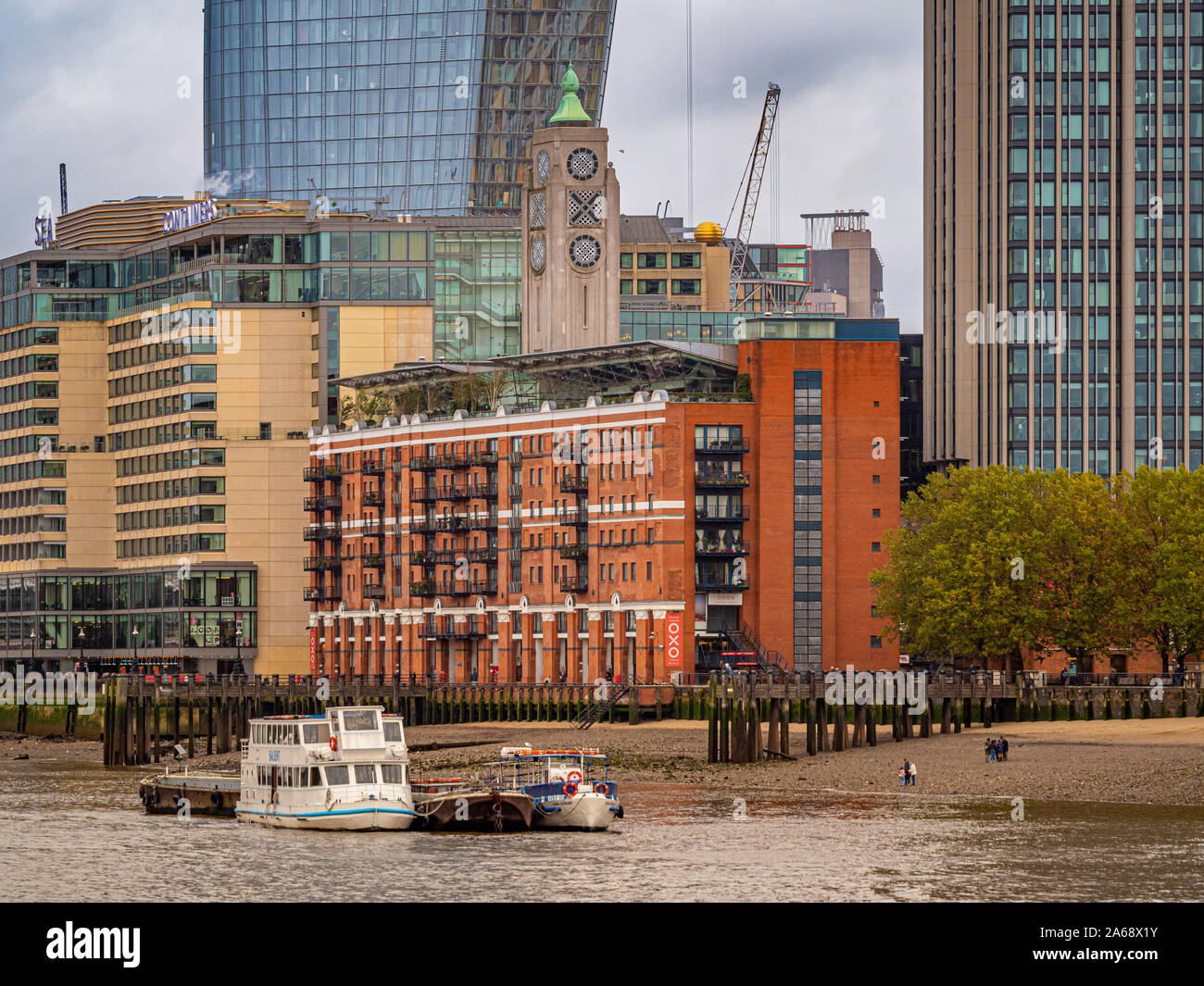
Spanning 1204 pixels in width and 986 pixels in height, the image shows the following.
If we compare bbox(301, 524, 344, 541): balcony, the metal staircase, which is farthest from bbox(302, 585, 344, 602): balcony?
the metal staircase

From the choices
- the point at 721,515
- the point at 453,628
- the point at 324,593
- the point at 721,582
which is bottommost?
the point at 453,628

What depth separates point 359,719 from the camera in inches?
3465

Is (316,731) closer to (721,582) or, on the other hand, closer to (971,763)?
(971,763)

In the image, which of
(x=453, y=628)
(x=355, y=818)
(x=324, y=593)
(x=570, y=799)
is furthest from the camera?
(x=324, y=593)

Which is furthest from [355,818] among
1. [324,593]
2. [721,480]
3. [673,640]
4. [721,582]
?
[324,593]

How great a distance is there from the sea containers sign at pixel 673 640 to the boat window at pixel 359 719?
72315mm

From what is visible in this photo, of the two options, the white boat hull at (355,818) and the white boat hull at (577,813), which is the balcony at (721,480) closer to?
the white boat hull at (577,813)

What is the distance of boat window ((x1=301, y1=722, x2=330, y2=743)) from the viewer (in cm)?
8838

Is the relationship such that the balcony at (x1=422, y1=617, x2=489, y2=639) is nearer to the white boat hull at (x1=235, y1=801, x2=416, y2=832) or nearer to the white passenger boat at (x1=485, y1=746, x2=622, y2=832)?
the white passenger boat at (x1=485, y1=746, x2=622, y2=832)

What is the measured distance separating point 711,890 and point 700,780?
42.1 meters

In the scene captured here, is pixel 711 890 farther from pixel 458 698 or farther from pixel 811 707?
pixel 458 698

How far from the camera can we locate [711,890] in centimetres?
6594

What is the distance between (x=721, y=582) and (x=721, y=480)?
7683 millimetres
